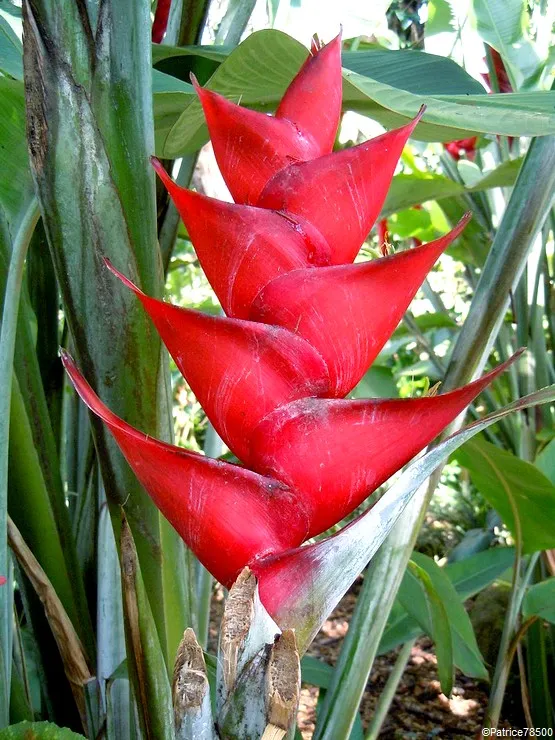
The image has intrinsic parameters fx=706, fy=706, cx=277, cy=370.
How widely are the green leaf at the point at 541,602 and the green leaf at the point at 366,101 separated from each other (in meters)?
0.61

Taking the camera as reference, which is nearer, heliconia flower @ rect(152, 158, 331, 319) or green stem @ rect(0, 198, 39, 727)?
heliconia flower @ rect(152, 158, 331, 319)

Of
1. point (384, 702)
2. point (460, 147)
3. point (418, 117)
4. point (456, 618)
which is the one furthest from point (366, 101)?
point (460, 147)

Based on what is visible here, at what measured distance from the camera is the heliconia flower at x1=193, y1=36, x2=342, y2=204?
28 cm

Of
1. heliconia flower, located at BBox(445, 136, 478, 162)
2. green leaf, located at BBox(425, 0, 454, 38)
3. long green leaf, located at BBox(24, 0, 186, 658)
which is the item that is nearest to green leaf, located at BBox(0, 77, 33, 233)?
long green leaf, located at BBox(24, 0, 186, 658)

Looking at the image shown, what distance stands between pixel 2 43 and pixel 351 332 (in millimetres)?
364

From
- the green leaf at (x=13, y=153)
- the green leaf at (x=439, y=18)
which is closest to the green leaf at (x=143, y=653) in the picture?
the green leaf at (x=13, y=153)

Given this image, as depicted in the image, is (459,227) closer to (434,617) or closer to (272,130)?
(272,130)

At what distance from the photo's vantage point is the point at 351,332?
24cm

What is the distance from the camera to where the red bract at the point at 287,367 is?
23 centimetres

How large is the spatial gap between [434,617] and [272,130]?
0.62 meters

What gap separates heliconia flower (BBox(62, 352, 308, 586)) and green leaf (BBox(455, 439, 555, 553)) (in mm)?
508

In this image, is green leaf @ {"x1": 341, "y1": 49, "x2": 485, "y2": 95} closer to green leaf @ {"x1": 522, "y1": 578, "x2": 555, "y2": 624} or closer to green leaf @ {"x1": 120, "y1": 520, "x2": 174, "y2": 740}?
green leaf @ {"x1": 120, "y1": 520, "x2": 174, "y2": 740}

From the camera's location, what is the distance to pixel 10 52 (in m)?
0.46

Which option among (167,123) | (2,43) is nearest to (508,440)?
(167,123)
